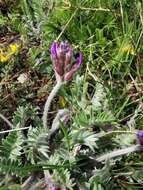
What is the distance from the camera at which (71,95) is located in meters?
1.92

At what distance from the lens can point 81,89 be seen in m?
1.86

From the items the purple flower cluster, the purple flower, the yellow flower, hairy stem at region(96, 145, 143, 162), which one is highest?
the purple flower cluster

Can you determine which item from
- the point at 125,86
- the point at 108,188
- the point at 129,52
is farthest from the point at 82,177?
the point at 129,52

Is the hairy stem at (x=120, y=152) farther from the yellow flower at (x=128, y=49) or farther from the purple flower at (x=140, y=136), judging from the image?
the yellow flower at (x=128, y=49)

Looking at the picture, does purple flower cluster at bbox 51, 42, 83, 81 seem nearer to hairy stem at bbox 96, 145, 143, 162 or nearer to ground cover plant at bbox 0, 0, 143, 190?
ground cover plant at bbox 0, 0, 143, 190

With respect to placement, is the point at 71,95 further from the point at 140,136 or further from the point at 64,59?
the point at 140,136

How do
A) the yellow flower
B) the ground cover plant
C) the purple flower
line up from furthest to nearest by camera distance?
the yellow flower, the ground cover plant, the purple flower

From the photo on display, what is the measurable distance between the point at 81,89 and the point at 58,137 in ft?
0.65

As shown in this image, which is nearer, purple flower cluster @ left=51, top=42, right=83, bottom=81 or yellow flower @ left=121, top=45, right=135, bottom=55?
purple flower cluster @ left=51, top=42, right=83, bottom=81

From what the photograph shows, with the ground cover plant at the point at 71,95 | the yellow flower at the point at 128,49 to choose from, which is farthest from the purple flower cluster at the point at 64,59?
the yellow flower at the point at 128,49

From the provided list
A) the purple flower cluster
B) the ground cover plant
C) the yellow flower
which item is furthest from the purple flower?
the yellow flower

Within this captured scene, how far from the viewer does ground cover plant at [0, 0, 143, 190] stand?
167 centimetres

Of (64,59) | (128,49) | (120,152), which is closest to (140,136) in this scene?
(120,152)

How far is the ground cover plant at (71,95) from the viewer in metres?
1.67
